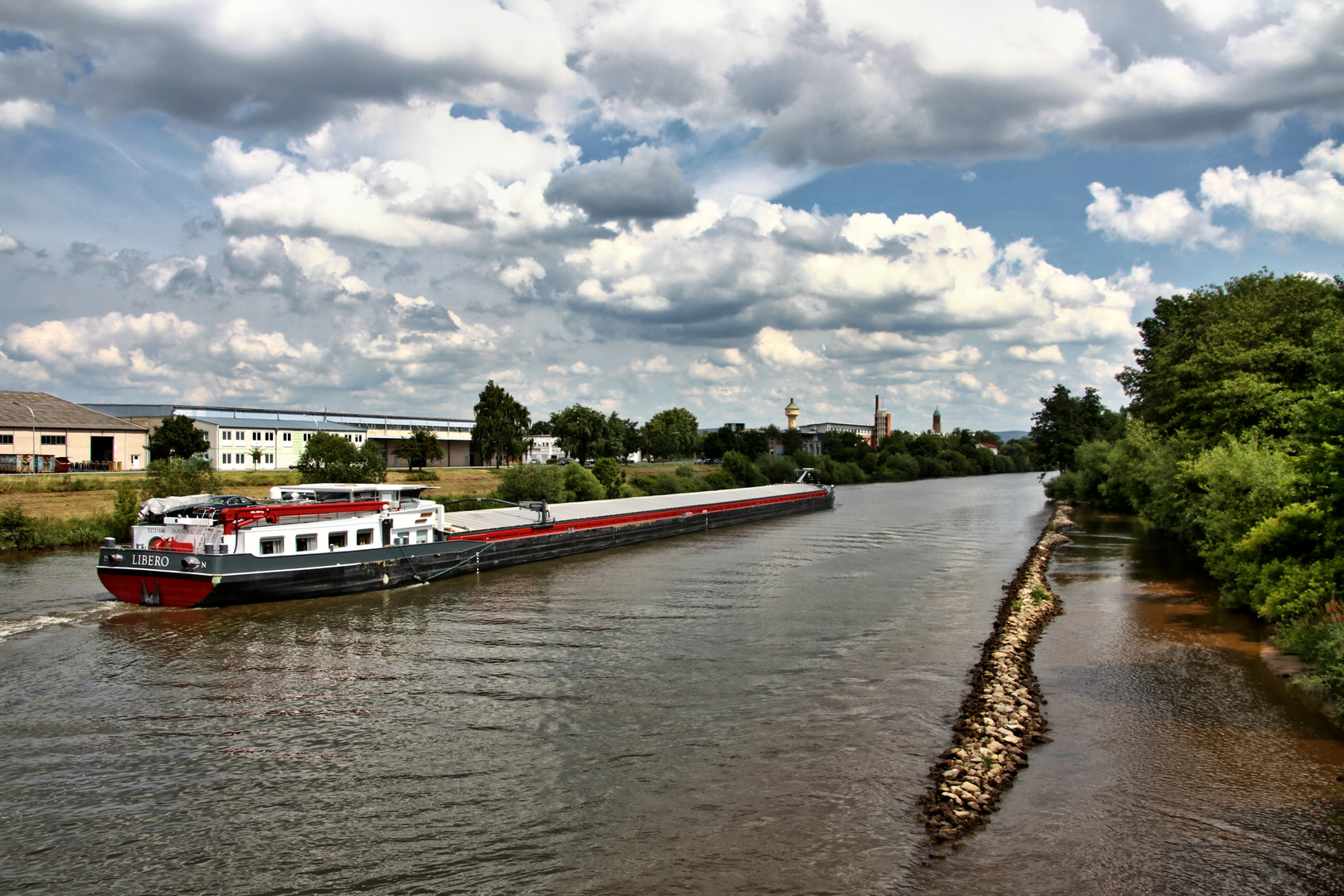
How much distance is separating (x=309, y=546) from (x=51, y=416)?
57.1 m

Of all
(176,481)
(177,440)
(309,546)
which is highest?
(177,440)

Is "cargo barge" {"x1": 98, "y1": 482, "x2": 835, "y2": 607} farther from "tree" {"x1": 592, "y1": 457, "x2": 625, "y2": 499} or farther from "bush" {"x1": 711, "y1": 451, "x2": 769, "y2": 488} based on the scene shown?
"bush" {"x1": 711, "y1": 451, "x2": 769, "y2": 488}

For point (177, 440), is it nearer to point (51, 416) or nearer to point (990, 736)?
point (51, 416)

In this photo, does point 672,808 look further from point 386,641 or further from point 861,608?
point 861,608

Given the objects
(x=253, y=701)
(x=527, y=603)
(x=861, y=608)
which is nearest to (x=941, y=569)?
(x=861, y=608)

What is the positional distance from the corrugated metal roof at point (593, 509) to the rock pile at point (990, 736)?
25878 mm

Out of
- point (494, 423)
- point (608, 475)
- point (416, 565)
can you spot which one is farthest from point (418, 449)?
point (416, 565)

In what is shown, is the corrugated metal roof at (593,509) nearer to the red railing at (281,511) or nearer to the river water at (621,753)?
the red railing at (281,511)

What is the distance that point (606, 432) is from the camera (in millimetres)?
102062

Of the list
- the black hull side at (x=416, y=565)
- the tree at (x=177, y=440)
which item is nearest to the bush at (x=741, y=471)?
the black hull side at (x=416, y=565)

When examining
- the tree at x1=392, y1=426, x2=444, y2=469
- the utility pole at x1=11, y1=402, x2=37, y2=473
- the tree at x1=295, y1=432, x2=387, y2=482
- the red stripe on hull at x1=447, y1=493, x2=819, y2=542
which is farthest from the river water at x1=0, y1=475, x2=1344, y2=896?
the tree at x1=392, y1=426, x2=444, y2=469

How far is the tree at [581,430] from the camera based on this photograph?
99.4 m

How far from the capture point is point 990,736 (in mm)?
13805

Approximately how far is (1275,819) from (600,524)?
37.4m
